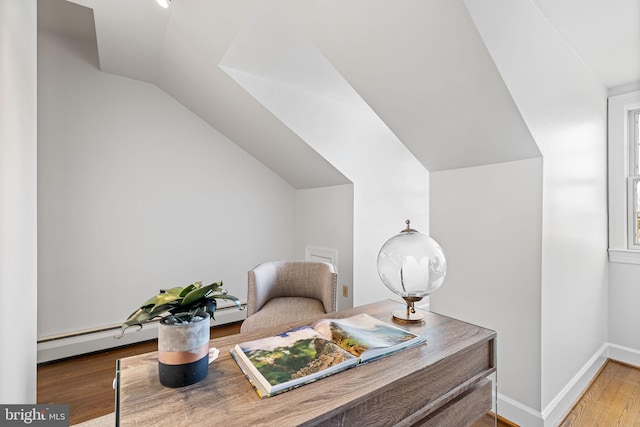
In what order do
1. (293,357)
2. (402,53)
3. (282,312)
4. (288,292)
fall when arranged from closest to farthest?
(293,357), (402,53), (282,312), (288,292)

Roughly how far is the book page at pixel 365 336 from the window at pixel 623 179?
2.49 meters

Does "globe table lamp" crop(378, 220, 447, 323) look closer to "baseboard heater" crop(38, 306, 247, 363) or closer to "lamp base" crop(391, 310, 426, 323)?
"lamp base" crop(391, 310, 426, 323)

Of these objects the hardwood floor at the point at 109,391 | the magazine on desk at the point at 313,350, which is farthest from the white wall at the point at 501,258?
the magazine on desk at the point at 313,350

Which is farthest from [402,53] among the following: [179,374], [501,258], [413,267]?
[179,374]

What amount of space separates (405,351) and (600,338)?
2.46 metres

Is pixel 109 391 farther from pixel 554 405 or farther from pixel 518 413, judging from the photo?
pixel 554 405

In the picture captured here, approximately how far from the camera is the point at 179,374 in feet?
2.21

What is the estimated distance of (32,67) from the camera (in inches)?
58.0

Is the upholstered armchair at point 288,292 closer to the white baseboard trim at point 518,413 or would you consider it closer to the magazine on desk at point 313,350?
the magazine on desk at point 313,350

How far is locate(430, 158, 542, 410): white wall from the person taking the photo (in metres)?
1.58

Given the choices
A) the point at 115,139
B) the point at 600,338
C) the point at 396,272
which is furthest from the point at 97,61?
the point at 600,338

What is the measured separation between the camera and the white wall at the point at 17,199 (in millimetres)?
1062

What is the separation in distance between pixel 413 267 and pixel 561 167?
4.33ft

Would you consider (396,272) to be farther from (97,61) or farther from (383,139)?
(97,61)
